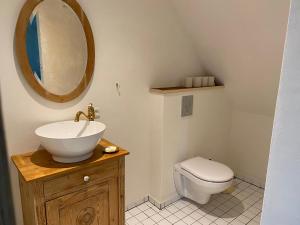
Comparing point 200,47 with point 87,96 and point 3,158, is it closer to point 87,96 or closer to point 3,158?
point 87,96

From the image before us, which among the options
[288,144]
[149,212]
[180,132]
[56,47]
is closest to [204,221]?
[149,212]

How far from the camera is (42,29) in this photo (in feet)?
4.93

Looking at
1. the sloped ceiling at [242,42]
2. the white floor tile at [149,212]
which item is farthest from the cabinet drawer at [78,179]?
the sloped ceiling at [242,42]

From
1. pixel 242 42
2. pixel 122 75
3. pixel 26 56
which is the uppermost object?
pixel 242 42

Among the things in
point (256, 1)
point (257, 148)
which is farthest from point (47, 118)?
point (257, 148)

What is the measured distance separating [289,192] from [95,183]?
114 cm

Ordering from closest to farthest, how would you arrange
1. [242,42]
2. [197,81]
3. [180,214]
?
[242,42]
[180,214]
[197,81]

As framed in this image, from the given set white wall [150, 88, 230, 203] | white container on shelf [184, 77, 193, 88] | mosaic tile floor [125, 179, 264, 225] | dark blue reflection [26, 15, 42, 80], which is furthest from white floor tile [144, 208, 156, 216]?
dark blue reflection [26, 15, 42, 80]

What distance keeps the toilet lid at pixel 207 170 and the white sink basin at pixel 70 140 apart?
3.17 feet

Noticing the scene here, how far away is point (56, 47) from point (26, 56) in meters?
0.21

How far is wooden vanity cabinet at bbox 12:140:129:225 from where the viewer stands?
4.09ft

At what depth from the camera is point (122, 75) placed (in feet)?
6.26

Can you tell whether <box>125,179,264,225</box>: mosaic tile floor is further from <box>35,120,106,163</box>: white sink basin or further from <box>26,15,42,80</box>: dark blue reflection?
<box>26,15,42,80</box>: dark blue reflection

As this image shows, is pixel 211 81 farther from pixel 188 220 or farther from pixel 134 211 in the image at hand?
pixel 134 211
